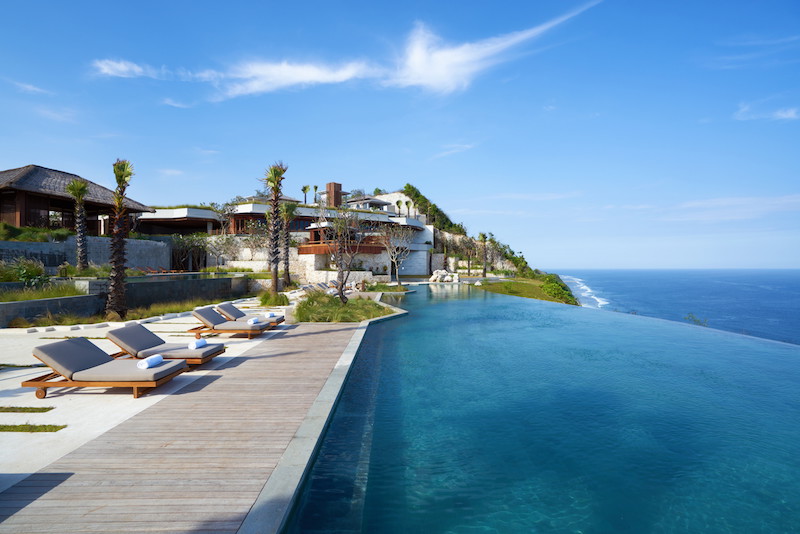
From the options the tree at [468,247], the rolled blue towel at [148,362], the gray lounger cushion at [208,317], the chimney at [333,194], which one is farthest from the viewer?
the tree at [468,247]

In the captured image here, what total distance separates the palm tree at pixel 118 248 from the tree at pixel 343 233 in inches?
510

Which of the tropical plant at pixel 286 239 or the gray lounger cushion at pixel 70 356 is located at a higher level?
the tropical plant at pixel 286 239

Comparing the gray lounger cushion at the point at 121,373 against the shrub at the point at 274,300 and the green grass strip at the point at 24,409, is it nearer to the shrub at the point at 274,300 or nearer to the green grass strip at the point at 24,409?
the green grass strip at the point at 24,409

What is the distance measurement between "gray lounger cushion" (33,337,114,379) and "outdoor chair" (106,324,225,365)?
1.38 ft

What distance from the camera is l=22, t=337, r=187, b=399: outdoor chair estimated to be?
20.0 feet

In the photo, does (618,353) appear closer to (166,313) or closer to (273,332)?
(273,332)

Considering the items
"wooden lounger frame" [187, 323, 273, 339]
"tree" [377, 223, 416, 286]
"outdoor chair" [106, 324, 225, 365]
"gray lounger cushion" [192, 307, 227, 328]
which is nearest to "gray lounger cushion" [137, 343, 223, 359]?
"outdoor chair" [106, 324, 225, 365]

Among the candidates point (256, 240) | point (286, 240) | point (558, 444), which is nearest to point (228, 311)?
point (558, 444)

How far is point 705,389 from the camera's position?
29.0 ft

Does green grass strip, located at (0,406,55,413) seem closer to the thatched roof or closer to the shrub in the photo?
the shrub

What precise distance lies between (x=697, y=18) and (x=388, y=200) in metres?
44.9

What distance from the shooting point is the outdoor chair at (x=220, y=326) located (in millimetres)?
10906

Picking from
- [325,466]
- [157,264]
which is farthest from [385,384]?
[157,264]

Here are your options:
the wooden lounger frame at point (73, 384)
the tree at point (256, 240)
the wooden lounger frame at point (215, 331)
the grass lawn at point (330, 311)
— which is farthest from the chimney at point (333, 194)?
the wooden lounger frame at point (73, 384)
